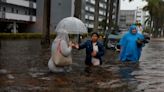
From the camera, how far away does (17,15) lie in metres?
66.5

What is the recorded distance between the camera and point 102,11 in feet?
483

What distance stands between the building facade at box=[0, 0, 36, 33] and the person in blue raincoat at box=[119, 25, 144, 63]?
48.6m

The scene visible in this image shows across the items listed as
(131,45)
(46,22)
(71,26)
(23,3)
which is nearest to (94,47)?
(71,26)

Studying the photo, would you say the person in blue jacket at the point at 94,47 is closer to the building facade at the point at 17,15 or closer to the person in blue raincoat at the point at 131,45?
the person in blue raincoat at the point at 131,45

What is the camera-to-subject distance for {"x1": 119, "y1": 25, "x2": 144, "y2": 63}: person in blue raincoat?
13.7m

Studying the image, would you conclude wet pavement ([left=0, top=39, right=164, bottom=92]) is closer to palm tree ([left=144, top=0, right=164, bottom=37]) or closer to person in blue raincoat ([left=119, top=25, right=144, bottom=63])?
person in blue raincoat ([left=119, top=25, right=144, bottom=63])

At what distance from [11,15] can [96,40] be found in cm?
5361

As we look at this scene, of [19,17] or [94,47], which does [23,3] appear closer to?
[19,17]

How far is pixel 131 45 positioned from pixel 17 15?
178ft

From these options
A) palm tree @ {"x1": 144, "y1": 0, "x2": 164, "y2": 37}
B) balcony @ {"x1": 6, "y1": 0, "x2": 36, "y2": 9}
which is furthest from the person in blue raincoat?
palm tree @ {"x1": 144, "y1": 0, "x2": 164, "y2": 37}

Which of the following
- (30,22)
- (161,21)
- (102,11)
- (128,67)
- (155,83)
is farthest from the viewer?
(102,11)

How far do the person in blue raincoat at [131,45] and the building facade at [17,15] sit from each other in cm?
4859

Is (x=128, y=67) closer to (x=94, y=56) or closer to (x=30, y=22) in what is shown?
(x=94, y=56)

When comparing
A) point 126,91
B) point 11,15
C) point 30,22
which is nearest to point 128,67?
point 126,91
